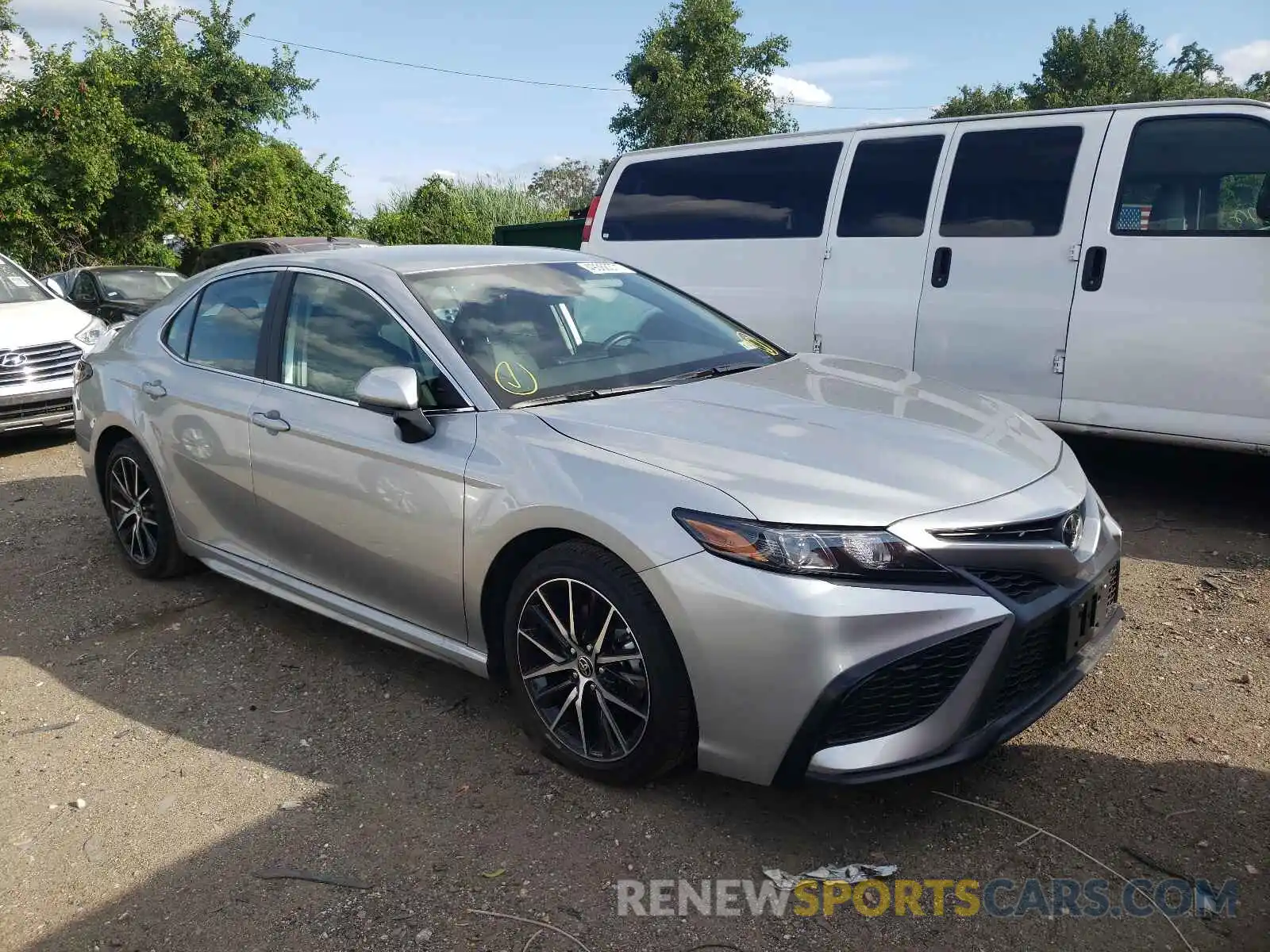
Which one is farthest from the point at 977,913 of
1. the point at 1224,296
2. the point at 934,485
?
the point at 1224,296

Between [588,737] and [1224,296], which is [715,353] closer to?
[588,737]

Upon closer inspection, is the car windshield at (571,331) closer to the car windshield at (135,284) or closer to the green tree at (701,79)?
the car windshield at (135,284)

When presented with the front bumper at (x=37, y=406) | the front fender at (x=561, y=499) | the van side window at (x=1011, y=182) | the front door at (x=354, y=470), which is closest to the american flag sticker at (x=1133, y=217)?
the van side window at (x=1011, y=182)

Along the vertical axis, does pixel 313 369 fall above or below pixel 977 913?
above

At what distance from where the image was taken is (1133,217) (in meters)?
5.23

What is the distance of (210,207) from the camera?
23625mm

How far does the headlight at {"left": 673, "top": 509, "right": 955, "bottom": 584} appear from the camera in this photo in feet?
8.36

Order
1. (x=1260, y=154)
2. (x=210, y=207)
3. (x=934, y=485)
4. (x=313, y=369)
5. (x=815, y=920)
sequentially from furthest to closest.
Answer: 1. (x=210, y=207)
2. (x=1260, y=154)
3. (x=313, y=369)
4. (x=934, y=485)
5. (x=815, y=920)

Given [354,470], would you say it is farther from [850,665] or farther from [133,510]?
[133,510]

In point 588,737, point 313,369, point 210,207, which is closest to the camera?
point 588,737

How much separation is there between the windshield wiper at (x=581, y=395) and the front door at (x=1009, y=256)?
2848 mm

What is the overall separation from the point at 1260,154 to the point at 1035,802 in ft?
12.0

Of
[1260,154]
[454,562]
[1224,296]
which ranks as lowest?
[454,562]

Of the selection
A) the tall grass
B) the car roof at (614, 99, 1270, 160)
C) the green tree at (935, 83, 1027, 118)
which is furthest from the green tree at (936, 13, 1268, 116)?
the car roof at (614, 99, 1270, 160)
